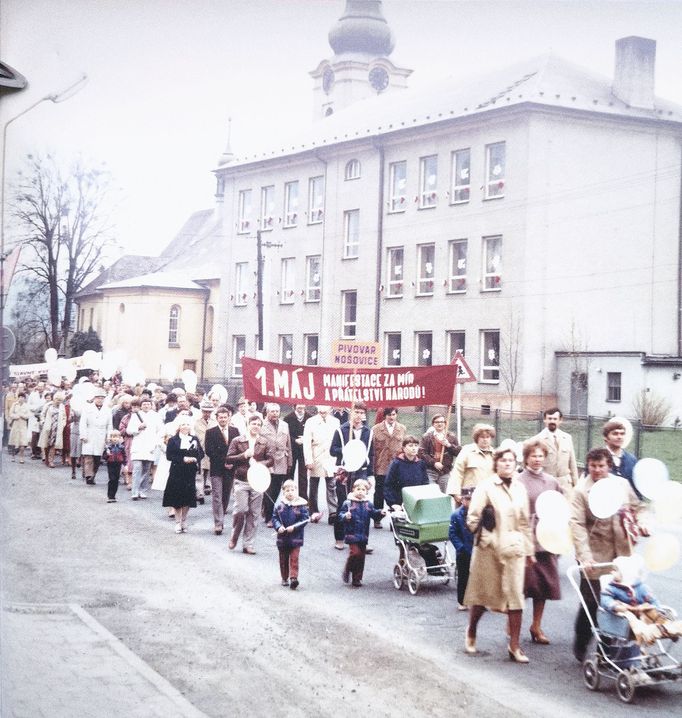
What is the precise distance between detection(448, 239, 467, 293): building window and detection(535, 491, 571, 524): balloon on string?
1.05 meters

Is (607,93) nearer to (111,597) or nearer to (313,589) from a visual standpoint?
(313,589)

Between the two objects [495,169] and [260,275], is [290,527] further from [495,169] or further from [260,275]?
[495,169]

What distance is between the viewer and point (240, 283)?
511 cm

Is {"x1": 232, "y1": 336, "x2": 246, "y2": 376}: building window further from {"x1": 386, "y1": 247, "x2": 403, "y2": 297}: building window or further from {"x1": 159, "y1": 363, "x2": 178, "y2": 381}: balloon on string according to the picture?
{"x1": 386, "y1": 247, "x2": 403, "y2": 297}: building window

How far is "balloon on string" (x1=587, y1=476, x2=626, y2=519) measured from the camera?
195 inches

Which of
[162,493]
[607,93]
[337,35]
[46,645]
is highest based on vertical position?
[337,35]

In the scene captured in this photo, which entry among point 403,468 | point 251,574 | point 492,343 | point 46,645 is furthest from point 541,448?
point 46,645

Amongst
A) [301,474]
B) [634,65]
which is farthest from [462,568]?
[634,65]

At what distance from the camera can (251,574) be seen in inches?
216

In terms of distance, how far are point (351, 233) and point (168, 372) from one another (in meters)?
1.06

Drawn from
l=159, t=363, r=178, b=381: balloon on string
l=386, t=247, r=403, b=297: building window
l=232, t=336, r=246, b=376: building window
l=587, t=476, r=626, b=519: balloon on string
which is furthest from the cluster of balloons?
l=159, t=363, r=178, b=381: balloon on string

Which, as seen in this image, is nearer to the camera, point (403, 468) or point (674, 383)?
point (674, 383)

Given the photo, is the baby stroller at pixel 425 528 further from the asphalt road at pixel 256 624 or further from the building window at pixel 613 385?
the building window at pixel 613 385

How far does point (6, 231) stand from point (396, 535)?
301cm
